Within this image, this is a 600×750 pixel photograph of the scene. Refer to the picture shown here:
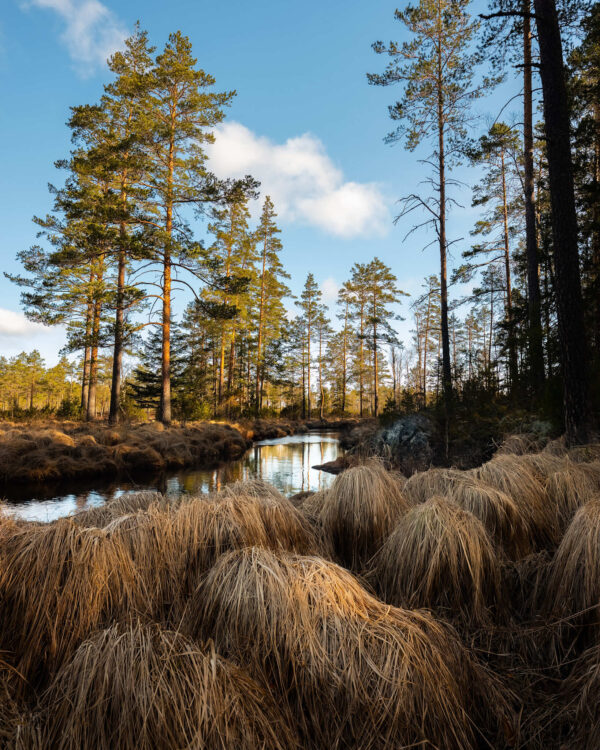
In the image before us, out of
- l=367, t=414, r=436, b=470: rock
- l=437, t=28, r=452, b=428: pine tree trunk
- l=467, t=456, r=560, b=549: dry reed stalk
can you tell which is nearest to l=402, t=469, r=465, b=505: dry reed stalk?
l=467, t=456, r=560, b=549: dry reed stalk

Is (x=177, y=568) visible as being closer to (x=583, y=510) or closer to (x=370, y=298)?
(x=583, y=510)

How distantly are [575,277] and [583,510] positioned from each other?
3.75 m

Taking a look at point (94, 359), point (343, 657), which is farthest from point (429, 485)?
point (94, 359)

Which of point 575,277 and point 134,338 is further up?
point 134,338

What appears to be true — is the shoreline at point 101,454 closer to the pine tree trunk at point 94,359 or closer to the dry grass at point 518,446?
the pine tree trunk at point 94,359

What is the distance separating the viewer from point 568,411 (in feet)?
15.4

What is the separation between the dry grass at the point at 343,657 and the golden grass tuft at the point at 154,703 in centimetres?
15

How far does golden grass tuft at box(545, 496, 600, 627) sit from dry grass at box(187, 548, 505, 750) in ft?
2.25

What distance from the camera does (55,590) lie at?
1601mm

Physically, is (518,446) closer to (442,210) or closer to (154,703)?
(154,703)

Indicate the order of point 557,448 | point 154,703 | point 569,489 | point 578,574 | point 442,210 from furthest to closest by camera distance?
1. point 442,210
2. point 557,448
3. point 569,489
4. point 578,574
5. point 154,703

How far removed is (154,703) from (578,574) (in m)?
1.98

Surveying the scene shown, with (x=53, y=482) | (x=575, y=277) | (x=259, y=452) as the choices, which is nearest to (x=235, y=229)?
(x=259, y=452)

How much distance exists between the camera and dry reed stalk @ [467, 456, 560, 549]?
8.96 feet
